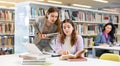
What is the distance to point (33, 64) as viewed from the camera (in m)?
2.29

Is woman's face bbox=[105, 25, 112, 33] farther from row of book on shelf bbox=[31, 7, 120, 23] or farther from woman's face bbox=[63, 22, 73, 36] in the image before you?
woman's face bbox=[63, 22, 73, 36]

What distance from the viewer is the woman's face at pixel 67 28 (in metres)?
3.37

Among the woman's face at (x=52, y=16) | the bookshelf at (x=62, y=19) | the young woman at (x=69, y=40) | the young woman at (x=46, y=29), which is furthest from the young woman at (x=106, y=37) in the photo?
the young woman at (x=69, y=40)

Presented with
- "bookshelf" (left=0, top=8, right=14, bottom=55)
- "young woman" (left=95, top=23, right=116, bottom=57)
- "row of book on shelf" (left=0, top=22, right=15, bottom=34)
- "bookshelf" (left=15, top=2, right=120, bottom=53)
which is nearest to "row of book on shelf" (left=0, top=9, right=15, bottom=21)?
"bookshelf" (left=0, top=8, right=14, bottom=55)

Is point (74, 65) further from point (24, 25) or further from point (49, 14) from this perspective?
point (24, 25)

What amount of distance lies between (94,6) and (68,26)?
48.4 feet

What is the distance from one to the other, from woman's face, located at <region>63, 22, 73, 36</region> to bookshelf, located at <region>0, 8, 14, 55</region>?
3247 mm

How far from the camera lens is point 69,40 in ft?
11.1

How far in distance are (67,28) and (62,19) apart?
2.37m

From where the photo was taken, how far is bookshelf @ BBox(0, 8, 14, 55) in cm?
625

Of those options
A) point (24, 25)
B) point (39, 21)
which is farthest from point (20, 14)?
point (39, 21)

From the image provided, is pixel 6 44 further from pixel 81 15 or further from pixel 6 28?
pixel 81 15

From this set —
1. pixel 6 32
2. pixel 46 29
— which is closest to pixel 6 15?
pixel 6 32

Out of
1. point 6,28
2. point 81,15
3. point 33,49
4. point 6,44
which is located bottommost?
point 6,44
